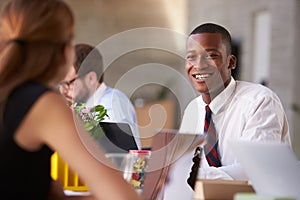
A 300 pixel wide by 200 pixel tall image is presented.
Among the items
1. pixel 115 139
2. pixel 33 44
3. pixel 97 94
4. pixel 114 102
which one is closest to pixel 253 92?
pixel 115 139

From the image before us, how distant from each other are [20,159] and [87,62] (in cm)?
204

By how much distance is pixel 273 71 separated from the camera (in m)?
8.36

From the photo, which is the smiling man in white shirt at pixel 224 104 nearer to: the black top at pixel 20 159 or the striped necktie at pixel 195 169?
the striped necktie at pixel 195 169

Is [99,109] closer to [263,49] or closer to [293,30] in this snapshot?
[293,30]

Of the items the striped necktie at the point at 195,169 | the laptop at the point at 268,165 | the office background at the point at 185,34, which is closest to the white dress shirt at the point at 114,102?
the office background at the point at 185,34

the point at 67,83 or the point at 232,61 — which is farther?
the point at 67,83

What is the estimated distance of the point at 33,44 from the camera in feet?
5.14

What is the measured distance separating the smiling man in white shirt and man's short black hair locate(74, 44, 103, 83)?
0.77 m

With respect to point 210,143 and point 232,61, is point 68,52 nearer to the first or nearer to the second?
point 210,143

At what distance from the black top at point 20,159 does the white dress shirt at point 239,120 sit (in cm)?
78

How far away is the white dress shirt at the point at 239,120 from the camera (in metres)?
2.34

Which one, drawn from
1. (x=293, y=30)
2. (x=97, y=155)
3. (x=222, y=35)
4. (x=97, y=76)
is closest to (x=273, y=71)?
(x=293, y=30)

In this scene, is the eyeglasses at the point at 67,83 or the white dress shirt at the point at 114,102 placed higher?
the eyeglasses at the point at 67,83

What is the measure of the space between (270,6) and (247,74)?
104 cm
